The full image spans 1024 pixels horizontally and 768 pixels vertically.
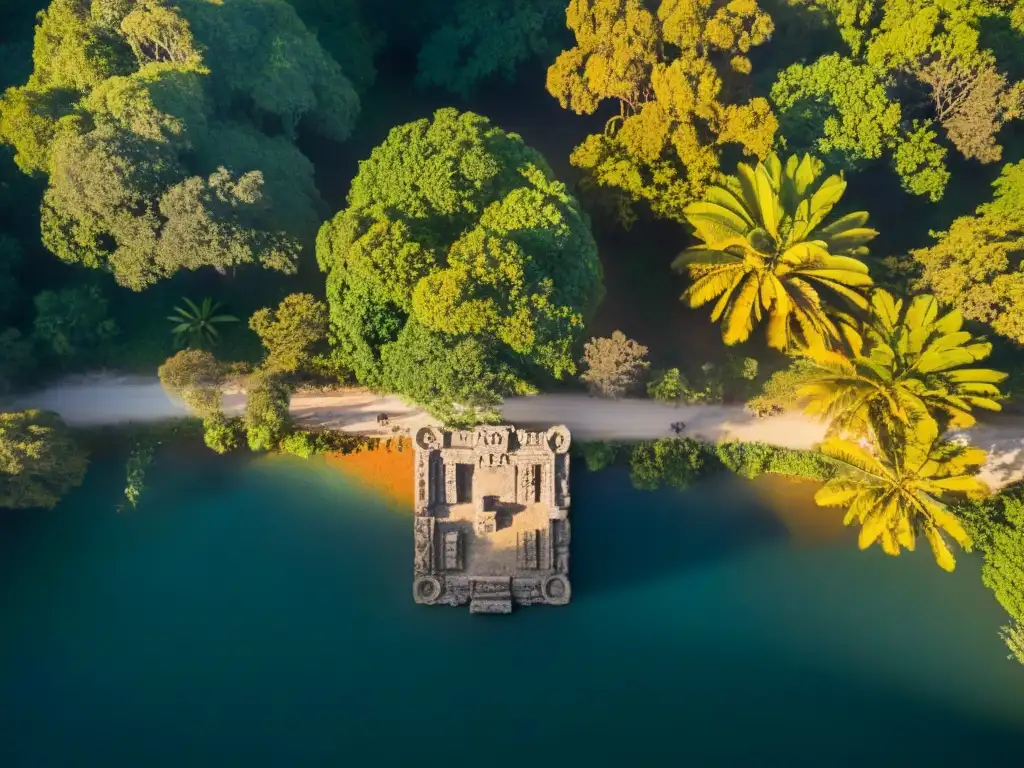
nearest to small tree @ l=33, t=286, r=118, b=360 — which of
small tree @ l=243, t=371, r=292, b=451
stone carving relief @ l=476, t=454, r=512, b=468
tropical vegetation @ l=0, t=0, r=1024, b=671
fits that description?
tropical vegetation @ l=0, t=0, r=1024, b=671

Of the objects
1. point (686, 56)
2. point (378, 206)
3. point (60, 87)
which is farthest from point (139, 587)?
point (686, 56)

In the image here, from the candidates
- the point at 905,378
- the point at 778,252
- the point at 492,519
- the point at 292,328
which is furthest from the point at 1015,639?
the point at 292,328

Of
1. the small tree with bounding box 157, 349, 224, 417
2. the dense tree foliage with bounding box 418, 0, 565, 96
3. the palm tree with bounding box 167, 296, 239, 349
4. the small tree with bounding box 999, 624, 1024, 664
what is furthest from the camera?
the dense tree foliage with bounding box 418, 0, 565, 96

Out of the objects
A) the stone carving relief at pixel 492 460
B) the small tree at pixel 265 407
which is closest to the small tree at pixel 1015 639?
the stone carving relief at pixel 492 460

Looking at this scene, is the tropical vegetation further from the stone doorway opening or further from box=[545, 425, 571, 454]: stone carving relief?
the stone doorway opening

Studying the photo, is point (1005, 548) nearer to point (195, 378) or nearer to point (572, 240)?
point (572, 240)

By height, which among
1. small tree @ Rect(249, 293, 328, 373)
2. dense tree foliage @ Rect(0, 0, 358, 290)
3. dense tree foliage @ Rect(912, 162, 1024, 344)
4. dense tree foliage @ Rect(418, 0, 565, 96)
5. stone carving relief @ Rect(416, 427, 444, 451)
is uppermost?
dense tree foliage @ Rect(418, 0, 565, 96)

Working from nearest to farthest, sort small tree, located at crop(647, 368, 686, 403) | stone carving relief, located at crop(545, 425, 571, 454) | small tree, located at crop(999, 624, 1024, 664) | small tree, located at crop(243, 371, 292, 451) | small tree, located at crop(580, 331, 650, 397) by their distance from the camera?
small tree, located at crop(999, 624, 1024, 664) < small tree, located at crop(243, 371, 292, 451) < stone carving relief, located at crop(545, 425, 571, 454) < small tree, located at crop(580, 331, 650, 397) < small tree, located at crop(647, 368, 686, 403)
